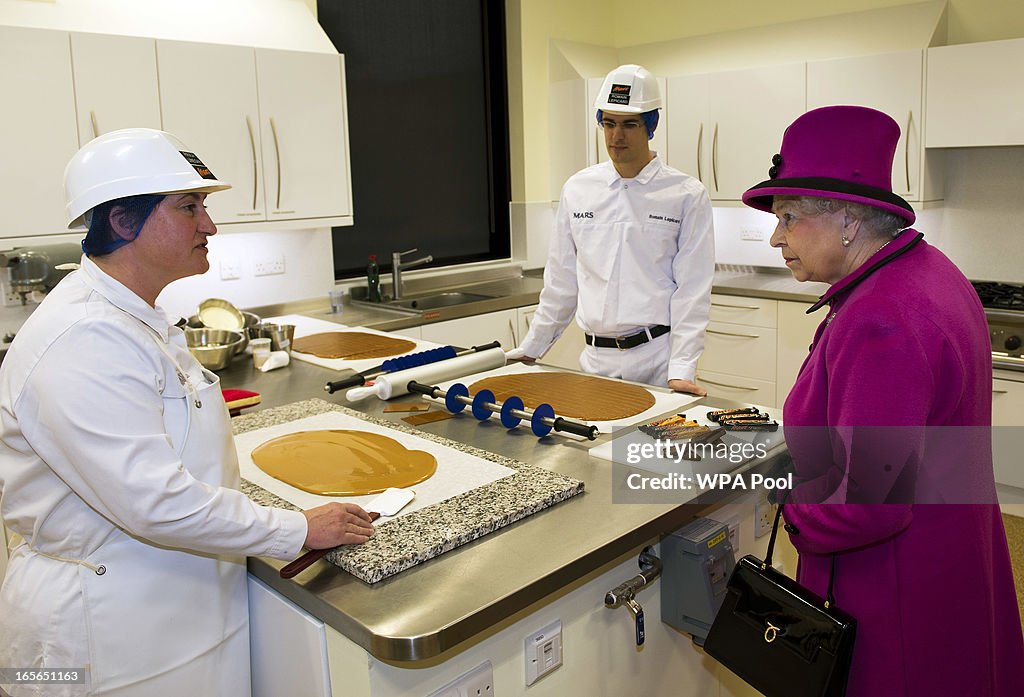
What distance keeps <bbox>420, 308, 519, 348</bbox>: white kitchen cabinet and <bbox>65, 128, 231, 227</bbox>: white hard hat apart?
103 inches

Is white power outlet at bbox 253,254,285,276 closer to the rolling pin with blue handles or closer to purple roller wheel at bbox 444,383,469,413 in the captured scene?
the rolling pin with blue handles

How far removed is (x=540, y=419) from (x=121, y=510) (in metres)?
0.96

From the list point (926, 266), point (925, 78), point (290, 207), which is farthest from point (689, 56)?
point (926, 266)

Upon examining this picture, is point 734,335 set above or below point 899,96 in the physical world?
below

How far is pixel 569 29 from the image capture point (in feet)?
17.1

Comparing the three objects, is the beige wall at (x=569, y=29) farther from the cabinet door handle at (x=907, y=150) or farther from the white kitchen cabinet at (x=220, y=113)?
the white kitchen cabinet at (x=220, y=113)

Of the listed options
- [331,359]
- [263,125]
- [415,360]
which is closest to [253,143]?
[263,125]

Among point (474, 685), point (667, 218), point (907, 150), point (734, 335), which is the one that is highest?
point (907, 150)

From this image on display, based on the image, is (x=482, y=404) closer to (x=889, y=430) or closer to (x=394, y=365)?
(x=394, y=365)

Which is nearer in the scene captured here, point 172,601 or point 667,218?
point 172,601

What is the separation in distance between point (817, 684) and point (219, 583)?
3.46ft

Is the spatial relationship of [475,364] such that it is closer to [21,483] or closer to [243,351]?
[243,351]

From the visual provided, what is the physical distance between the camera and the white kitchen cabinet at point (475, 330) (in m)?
4.05

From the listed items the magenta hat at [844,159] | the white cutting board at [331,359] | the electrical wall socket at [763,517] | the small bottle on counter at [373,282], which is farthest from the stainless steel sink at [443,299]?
the magenta hat at [844,159]
